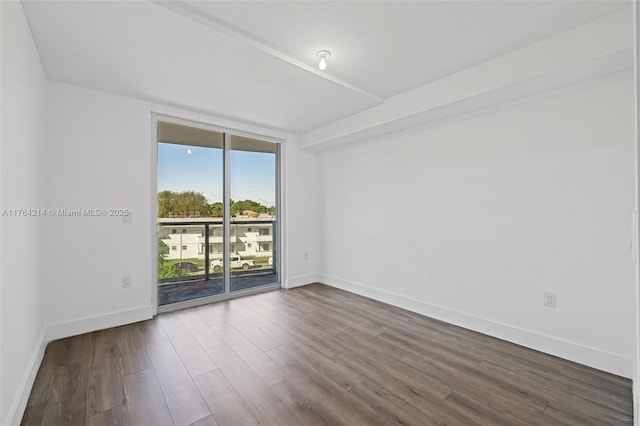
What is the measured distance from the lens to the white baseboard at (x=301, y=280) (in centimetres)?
446

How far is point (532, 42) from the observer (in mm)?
2111

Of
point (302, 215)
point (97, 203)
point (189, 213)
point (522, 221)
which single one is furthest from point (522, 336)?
point (97, 203)

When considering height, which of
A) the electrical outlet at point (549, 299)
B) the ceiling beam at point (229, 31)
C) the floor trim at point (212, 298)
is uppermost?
the ceiling beam at point (229, 31)

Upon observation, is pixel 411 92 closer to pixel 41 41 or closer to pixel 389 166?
pixel 389 166

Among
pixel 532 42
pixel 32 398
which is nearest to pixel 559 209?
pixel 532 42

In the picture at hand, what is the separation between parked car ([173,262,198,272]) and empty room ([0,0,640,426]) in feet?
0.11

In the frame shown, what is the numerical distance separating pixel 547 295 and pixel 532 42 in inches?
81.8

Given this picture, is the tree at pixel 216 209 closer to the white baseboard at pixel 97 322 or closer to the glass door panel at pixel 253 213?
the glass door panel at pixel 253 213

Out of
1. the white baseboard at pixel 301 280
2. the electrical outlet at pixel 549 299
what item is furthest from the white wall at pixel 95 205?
the electrical outlet at pixel 549 299

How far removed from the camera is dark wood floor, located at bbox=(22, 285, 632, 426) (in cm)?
169

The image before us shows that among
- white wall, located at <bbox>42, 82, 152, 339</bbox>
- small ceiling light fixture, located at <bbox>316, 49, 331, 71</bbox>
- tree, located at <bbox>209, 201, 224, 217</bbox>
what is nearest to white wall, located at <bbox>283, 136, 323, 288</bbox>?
tree, located at <bbox>209, 201, 224, 217</bbox>

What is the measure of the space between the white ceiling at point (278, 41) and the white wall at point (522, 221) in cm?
73

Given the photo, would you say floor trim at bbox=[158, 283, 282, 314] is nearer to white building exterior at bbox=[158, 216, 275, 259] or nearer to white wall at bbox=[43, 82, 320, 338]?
white wall at bbox=[43, 82, 320, 338]

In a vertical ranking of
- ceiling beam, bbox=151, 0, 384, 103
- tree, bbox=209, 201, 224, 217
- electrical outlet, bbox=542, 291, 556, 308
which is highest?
ceiling beam, bbox=151, 0, 384, 103
